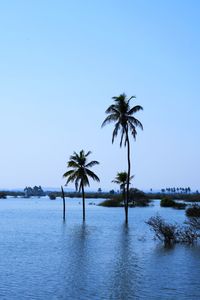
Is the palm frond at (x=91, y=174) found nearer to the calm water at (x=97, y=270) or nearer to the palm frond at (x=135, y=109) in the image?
the palm frond at (x=135, y=109)

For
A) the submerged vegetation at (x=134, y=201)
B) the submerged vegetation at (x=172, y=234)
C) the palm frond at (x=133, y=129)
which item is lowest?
the submerged vegetation at (x=172, y=234)

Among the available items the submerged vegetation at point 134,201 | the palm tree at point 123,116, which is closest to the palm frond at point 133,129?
the palm tree at point 123,116

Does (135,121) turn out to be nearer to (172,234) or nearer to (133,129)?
(133,129)

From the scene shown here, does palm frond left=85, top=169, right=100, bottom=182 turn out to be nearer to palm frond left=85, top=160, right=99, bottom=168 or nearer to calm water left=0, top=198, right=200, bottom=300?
palm frond left=85, top=160, right=99, bottom=168

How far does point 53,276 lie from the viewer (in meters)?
21.1

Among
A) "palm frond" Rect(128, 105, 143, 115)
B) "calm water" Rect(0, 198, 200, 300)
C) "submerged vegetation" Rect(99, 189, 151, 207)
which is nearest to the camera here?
"calm water" Rect(0, 198, 200, 300)

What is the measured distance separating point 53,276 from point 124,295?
14.4ft

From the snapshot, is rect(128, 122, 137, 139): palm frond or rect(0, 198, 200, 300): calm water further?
rect(128, 122, 137, 139): palm frond

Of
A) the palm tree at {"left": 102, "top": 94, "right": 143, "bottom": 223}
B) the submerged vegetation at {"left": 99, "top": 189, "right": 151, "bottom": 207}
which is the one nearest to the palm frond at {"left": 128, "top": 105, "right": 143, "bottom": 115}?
the palm tree at {"left": 102, "top": 94, "right": 143, "bottom": 223}

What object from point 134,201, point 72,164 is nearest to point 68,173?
point 72,164

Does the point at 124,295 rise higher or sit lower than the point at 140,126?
lower

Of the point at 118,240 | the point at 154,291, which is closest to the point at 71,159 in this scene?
the point at 118,240

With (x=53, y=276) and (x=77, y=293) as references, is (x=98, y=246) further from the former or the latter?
(x=77, y=293)

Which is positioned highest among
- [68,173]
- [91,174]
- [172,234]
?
[68,173]
